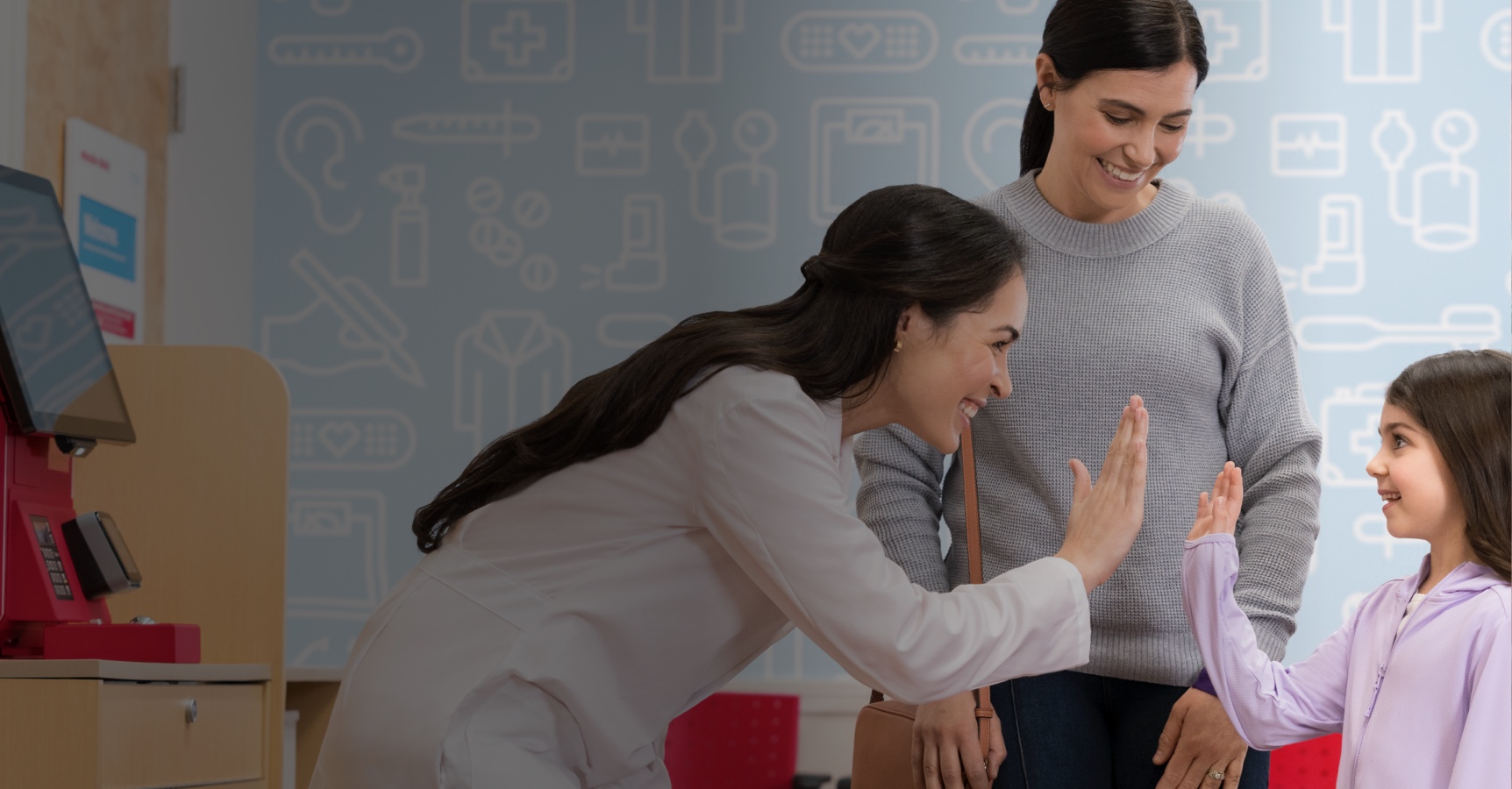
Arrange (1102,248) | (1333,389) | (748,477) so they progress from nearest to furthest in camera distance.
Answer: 1. (748,477)
2. (1102,248)
3. (1333,389)

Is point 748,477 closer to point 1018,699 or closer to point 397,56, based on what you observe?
point 1018,699

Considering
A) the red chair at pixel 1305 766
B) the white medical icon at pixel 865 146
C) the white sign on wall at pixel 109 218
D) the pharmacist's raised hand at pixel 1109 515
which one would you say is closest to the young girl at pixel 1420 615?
the pharmacist's raised hand at pixel 1109 515

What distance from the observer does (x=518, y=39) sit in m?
2.96

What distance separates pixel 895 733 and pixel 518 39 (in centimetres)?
192

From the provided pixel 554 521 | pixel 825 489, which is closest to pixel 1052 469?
pixel 825 489

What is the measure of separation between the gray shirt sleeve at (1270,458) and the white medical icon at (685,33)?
1.53 metres

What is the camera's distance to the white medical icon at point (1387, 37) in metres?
2.76

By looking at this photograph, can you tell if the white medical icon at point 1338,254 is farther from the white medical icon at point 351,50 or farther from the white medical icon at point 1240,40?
the white medical icon at point 351,50

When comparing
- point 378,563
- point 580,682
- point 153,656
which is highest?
point 580,682

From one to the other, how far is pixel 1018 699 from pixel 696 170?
65.3 inches

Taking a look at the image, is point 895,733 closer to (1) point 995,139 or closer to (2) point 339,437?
(1) point 995,139

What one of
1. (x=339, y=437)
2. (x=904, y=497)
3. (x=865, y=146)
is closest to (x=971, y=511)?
(x=904, y=497)

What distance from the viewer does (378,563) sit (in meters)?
2.89

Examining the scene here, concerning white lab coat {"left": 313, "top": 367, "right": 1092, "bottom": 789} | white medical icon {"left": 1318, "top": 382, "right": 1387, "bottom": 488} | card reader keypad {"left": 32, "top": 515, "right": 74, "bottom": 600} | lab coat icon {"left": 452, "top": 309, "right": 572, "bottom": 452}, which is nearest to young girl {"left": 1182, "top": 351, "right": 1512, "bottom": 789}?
white lab coat {"left": 313, "top": 367, "right": 1092, "bottom": 789}
